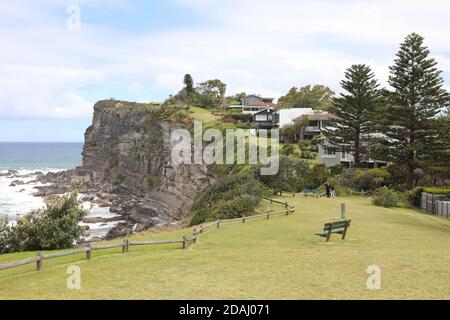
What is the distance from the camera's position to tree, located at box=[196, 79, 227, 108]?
10506 cm

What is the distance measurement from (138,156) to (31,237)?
67.0m

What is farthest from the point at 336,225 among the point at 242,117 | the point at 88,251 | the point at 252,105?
the point at 252,105

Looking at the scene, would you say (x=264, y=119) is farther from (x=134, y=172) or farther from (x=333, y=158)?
(x=134, y=172)

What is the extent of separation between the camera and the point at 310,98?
347ft

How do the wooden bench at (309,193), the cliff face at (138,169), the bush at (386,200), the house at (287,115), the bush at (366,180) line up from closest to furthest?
the bush at (386,200), the wooden bench at (309,193), the bush at (366,180), the cliff face at (138,169), the house at (287,115)

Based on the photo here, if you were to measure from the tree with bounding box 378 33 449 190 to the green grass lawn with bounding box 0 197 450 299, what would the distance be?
80.0 feet

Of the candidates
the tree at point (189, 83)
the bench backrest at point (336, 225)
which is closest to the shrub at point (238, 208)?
the bench backrest at point (336, 225)

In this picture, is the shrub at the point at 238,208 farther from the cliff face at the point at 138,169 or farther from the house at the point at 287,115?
the house at the point at 287,115

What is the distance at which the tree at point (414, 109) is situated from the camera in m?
44.2

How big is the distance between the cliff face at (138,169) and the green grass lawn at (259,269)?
36.2 meters

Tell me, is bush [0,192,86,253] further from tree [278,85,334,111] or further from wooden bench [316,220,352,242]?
tree [278,85,334,111]

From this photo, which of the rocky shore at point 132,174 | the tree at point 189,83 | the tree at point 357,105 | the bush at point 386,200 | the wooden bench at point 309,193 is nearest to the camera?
the bush at point 386,200
